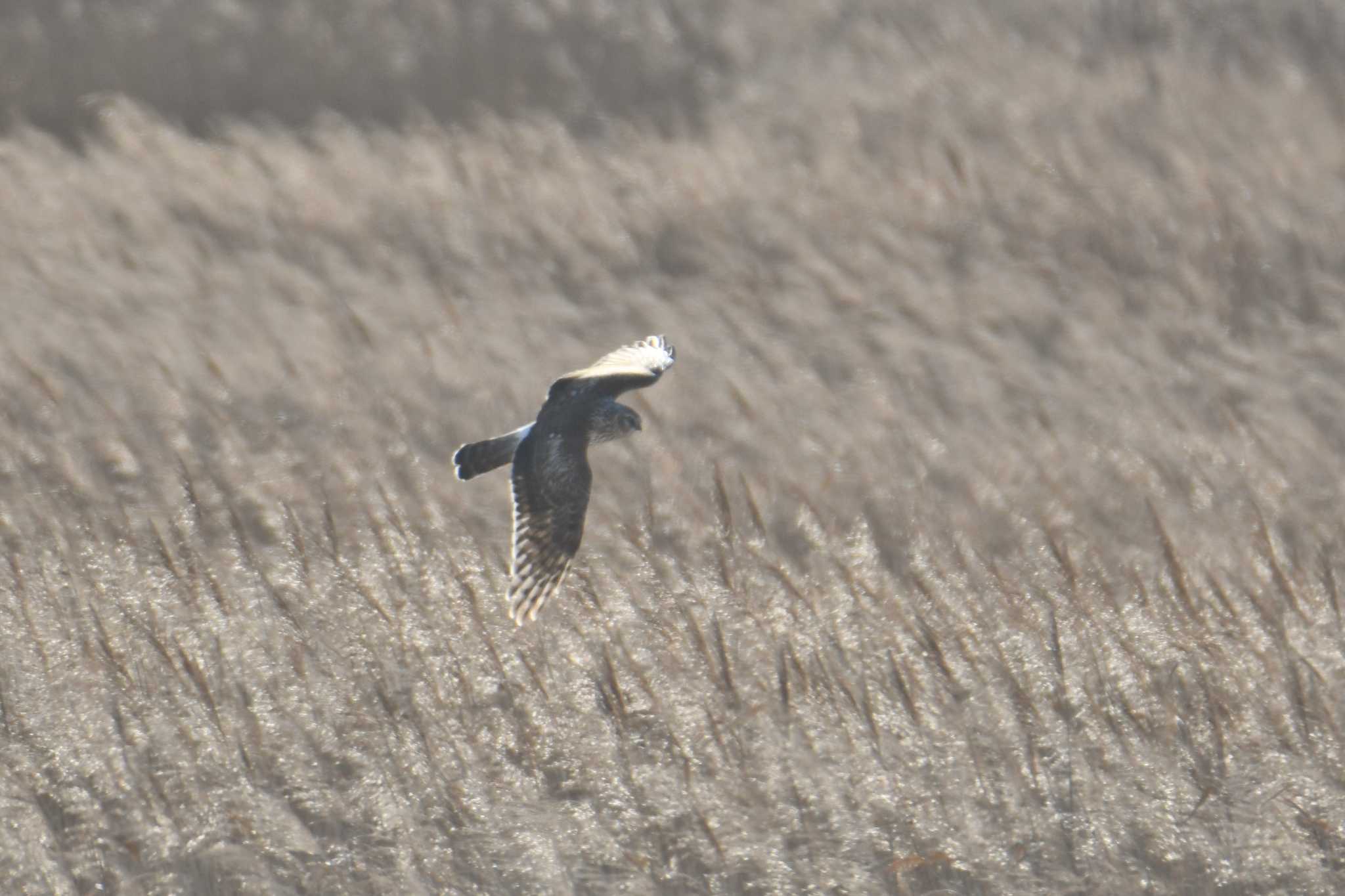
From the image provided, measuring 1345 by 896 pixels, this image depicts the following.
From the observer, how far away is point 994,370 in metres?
11.3

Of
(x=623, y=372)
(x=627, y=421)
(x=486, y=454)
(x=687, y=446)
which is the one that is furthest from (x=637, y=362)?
(x=486, y=454)

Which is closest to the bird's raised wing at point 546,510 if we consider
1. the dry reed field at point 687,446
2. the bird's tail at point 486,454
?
the bird's tail at point 486,454

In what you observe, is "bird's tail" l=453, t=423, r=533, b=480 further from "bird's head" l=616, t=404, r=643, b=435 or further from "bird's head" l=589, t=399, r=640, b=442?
"bird's head" l=616, t=404, r=643, b=435

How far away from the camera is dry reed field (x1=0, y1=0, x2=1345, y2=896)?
9125 mm

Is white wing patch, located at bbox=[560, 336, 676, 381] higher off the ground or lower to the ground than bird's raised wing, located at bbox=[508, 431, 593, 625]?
higher

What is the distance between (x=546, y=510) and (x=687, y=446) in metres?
2.24

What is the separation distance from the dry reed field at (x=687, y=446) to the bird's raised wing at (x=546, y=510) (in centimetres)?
94

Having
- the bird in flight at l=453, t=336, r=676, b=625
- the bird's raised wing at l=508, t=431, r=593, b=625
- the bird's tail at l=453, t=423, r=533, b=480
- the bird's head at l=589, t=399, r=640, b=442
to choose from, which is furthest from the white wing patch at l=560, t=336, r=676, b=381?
the bird's raised wing at l=508, t=431, r=593, b=625

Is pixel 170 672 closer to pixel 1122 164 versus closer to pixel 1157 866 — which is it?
pixel 1157 866

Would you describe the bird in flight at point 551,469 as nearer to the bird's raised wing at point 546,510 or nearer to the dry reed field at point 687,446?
the bird's raised wing at point 546,510

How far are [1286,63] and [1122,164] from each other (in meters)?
1.37

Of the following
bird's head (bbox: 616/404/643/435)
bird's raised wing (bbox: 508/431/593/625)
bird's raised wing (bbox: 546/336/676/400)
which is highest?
bird's raised wing (bbox: 546/336/676/400)

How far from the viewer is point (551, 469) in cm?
888

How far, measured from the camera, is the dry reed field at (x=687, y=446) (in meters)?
9.12
